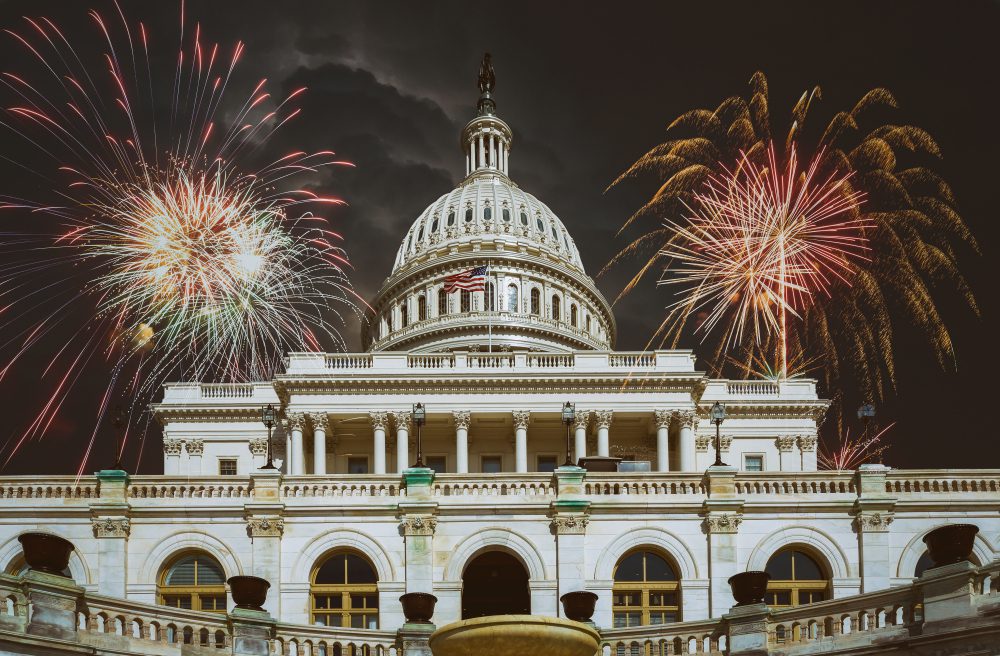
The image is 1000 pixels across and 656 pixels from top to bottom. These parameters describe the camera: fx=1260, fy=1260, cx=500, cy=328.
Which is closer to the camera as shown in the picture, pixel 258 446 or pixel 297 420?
pixel 297 420

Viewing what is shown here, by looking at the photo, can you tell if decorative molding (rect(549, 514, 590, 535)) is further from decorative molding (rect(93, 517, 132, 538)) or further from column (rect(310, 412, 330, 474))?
column (rect(310, 412, 330, 474))

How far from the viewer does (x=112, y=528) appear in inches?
1513

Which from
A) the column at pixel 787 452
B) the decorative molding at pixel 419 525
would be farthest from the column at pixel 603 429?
the decorative molding at pixel 419 525

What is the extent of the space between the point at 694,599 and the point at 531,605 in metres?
4.89

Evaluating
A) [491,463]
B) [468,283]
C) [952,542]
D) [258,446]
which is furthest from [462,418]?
[952,542]

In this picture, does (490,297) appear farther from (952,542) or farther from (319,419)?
(952,542)

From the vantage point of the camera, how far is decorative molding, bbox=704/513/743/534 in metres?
38.5

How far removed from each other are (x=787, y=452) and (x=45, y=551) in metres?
61.3

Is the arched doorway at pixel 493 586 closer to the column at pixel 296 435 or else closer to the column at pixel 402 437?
the column at pixel 402 437

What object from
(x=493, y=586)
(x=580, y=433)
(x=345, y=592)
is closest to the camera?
(x=345, y=592)

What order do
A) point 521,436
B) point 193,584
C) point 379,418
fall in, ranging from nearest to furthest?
1. point 193,584
2. point 521,436
3. point 379,418

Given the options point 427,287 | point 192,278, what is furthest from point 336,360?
point 427,287

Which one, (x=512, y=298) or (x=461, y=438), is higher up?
(x=512, y=298)

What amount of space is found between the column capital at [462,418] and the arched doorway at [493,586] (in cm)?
3499
